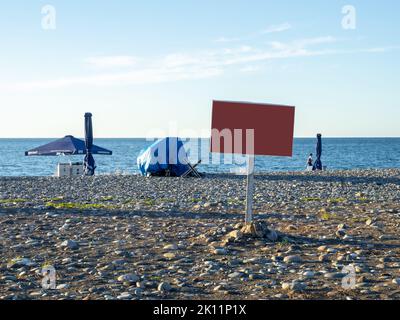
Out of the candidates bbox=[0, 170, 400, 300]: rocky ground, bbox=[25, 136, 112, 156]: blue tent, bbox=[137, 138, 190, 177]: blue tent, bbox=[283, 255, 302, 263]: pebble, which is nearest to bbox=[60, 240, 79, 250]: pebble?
bbox=[0, 170, 400, 300]: rocky ground

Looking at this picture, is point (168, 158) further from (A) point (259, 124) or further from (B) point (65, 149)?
(A) point (259, 124)

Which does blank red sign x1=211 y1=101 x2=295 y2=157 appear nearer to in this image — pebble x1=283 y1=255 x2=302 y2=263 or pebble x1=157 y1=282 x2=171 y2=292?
pebble x1=283 y1=255 x2=302 y2=263

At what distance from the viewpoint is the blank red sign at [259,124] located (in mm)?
8992

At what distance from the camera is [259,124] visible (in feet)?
29.8

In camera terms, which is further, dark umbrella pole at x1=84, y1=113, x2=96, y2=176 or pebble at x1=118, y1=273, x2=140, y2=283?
dark umbrella pole at x1=84, y1=113, x2=96, y2=176

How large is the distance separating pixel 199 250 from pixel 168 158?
65.0ft

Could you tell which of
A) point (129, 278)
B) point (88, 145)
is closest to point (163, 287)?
point (129, 278)

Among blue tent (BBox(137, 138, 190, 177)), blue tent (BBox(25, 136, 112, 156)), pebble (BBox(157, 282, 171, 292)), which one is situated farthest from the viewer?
blue tent (BBox(25, 136, 112, 156))

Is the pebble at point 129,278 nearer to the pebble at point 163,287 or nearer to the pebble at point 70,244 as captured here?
the pebble at point 163,287

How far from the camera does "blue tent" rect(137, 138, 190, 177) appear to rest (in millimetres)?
28500

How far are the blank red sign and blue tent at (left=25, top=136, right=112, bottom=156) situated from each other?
75.9 feet
